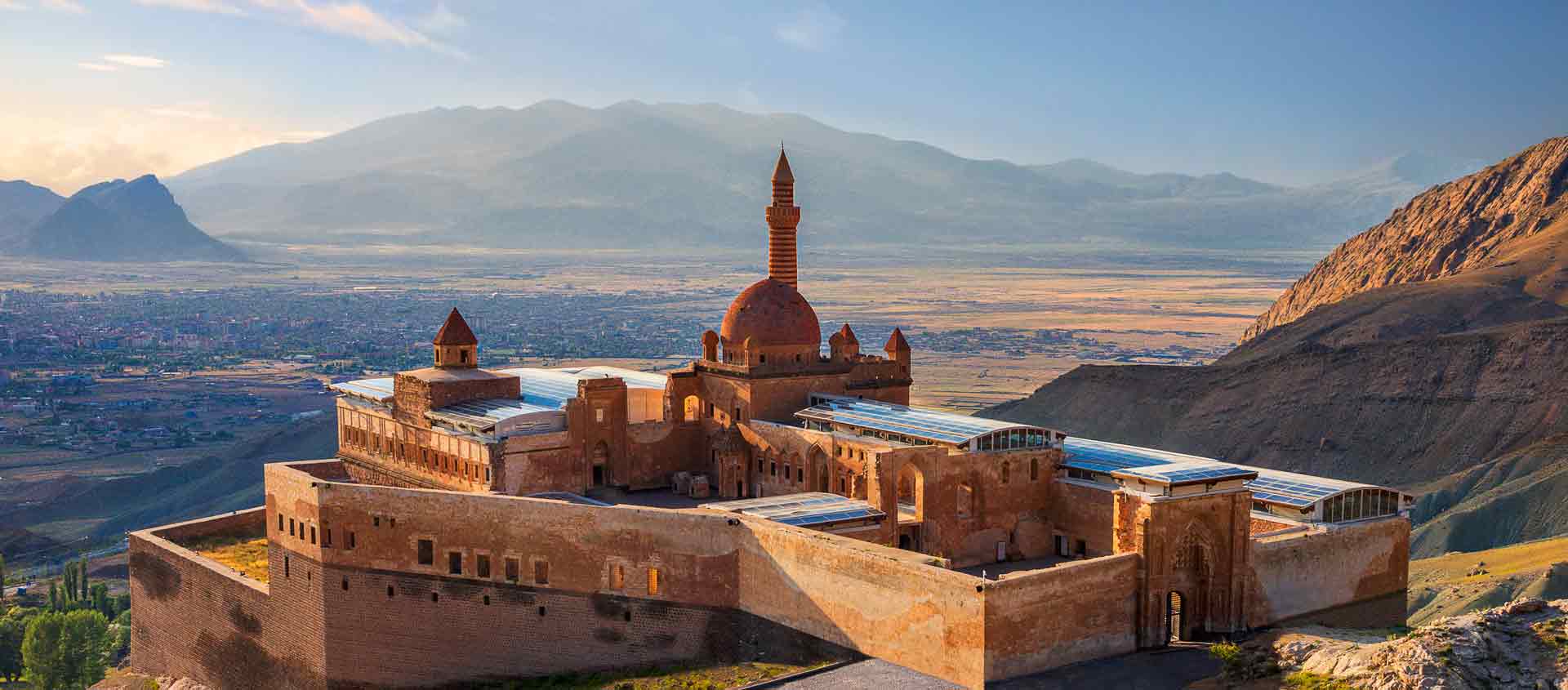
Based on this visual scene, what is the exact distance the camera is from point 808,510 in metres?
41.2

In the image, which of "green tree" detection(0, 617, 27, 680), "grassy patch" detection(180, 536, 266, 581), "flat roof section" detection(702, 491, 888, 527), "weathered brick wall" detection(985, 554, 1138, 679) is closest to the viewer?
"weathered brick wall" detection(985, 554, 1138, 679)

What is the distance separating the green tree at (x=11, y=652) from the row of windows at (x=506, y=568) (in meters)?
27.7

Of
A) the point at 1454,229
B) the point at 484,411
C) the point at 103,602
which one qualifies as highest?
the point at 1454,229

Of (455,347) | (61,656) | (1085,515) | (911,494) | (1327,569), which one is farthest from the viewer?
(61,656)

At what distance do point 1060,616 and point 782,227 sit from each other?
2429 cm

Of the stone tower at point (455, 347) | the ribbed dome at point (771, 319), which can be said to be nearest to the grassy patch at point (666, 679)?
the stone tower at point (455, 347)

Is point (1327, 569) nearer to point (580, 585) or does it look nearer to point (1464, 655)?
point (1464, 655)

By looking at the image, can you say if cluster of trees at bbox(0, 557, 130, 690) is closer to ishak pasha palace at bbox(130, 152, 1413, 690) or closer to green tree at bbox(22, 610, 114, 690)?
green tree at bbox(22, 610, 114, 690)

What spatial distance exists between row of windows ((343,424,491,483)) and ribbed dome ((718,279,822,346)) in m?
8.98

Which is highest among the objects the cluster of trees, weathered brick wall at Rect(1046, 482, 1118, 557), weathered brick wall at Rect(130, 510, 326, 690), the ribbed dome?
the ribbed dome

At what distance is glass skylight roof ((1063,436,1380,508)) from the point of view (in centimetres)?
4147

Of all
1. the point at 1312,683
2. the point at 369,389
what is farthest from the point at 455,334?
the point at 1312,683

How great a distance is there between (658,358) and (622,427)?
14367cm

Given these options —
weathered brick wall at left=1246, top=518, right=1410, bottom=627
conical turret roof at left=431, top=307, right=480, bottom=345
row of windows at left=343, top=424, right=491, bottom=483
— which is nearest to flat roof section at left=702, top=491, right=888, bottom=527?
row of windows at left=343, top=424, right=491, bottom=483
